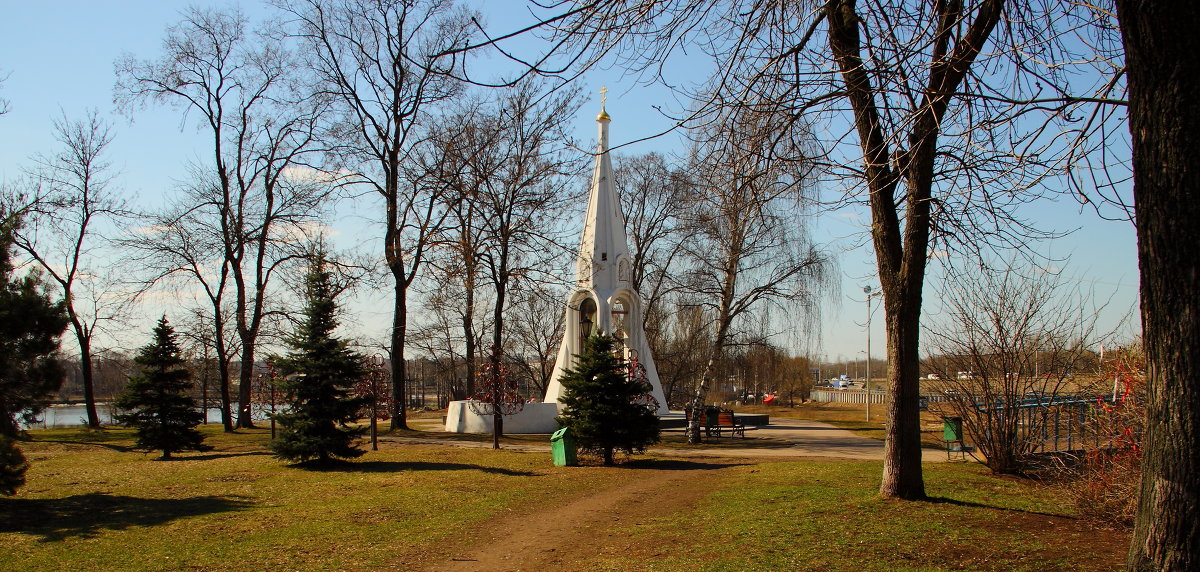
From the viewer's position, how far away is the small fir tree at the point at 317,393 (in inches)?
566

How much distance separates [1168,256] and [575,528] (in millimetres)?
6670

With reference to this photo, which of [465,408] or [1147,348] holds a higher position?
[1147,348]

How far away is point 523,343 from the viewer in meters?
42.5

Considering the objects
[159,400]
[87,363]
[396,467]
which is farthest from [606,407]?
[87,363]

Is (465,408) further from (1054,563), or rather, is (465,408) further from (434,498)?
(1054,563)

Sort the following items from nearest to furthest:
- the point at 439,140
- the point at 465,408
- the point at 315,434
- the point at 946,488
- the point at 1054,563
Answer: the point at 1054,563
the point at 946,488
the point at 315,434
the point at 439,140
the point at 465,408

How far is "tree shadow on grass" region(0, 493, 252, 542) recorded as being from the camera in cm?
832

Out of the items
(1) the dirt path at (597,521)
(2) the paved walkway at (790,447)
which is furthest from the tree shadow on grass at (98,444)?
(1) the dirt path at (597,521)

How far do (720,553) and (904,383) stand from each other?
3484 mm

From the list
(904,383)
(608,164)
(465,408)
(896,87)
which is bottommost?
(465,408)

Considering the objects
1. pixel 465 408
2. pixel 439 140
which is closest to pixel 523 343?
pixel 465 408

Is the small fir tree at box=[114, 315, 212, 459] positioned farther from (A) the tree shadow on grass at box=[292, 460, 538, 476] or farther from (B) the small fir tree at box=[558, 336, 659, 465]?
(B) the small fir tree at box=[558, 336, 659, 465]

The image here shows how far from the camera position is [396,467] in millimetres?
14609

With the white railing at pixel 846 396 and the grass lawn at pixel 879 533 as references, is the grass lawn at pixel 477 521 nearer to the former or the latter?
the grass lawn at pixel 879 533
